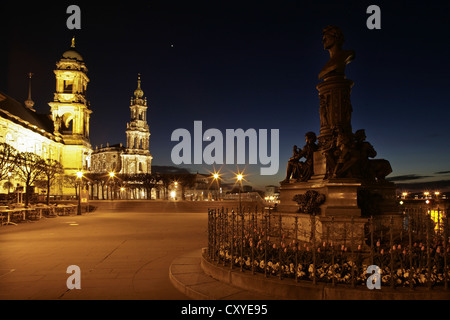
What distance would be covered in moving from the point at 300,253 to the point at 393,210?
3.83 metres

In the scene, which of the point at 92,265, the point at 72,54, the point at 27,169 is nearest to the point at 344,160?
the point at 92,265

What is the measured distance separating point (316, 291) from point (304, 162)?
16.7 ft

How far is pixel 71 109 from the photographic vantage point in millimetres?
75125

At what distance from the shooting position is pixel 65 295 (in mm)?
5586

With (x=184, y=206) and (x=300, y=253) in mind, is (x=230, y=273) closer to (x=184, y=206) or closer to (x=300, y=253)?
(x=300, y=253)

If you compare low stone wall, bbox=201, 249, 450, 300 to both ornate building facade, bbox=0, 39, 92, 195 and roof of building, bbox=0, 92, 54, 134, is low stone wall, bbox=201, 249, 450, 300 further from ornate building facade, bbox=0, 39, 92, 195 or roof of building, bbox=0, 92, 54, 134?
ornate building facade, bbox=0, 39, 92, 195

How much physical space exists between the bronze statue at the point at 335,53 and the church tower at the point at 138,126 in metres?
103

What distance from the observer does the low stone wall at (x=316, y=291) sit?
15.7ft

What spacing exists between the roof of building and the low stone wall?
56.7 metres

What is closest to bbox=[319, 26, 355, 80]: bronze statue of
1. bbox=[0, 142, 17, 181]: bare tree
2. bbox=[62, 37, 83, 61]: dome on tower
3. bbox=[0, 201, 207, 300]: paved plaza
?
bbox=[0, 201, 207, 300]: paved plaza

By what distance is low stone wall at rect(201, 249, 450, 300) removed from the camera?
189 inches

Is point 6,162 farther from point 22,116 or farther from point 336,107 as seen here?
point 22,116
